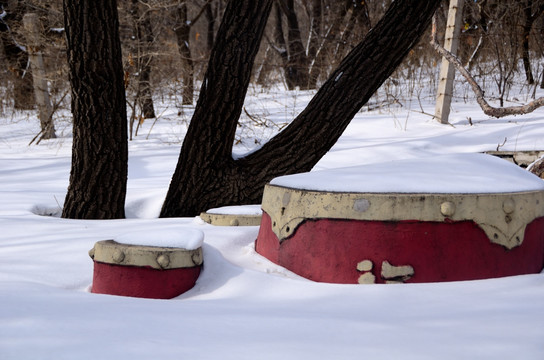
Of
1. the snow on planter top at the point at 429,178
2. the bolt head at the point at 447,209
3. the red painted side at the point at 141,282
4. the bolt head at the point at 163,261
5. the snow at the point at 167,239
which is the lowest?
the red painted side at the point at 141,282

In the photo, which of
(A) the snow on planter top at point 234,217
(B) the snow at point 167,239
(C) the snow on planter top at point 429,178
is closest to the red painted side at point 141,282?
(B) the snow at point 167,239

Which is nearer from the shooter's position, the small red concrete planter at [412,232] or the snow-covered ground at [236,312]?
the snow-covered ground at [236,312]

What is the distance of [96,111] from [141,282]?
1.81 metres

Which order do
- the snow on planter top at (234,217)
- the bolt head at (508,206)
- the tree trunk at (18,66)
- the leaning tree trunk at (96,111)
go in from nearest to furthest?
the bolt head at (508,206), the snow on planter top at (234,217), the leaning tree trunk at (96,111), the tree trunk at (18,66)

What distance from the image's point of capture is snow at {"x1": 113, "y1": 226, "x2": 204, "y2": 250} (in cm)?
231

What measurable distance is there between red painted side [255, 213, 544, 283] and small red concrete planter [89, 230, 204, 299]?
458mm

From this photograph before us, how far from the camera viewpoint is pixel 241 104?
153 inches

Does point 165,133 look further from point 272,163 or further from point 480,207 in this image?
point 480,207

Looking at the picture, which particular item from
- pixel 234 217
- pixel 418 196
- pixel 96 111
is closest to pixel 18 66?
pixel 96 111

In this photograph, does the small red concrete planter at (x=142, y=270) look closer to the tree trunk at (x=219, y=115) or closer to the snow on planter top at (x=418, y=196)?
the snow on planter top at (x=418, y=196)

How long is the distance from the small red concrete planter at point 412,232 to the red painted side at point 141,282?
0.45 m

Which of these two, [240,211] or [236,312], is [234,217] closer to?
[240,211]

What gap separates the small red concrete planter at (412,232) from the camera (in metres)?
2.17

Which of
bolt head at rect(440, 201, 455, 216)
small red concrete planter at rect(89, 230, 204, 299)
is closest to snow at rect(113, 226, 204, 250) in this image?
small red concrete planter at rect(89, 230, 204, 299)
